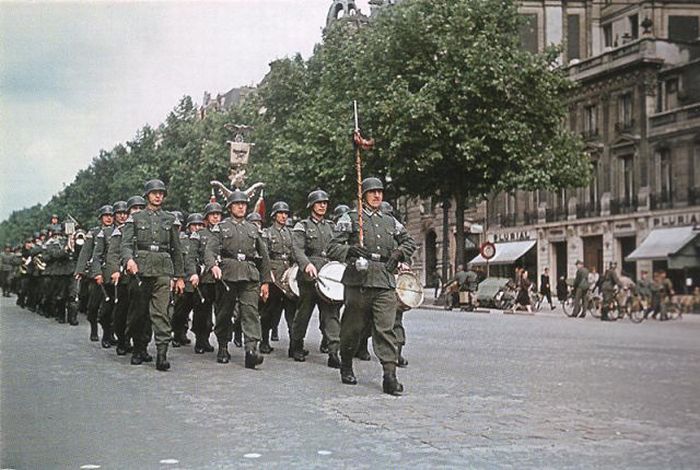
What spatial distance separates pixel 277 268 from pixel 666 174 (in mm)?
9202

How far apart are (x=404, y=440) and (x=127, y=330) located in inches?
230

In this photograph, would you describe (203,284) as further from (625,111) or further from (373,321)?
(625,111)

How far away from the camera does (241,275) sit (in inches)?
424

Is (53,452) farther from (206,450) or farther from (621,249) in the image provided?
(621,249)

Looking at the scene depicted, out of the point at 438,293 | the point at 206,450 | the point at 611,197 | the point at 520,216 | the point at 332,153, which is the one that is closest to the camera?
the point at 611,197

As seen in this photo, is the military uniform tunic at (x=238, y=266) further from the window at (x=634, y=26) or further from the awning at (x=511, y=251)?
the window at (x=634, y=26)

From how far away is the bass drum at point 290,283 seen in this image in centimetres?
1206

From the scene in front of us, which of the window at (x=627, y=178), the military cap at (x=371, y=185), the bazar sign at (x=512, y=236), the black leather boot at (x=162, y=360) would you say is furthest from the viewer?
the black leather boot at (x=162, y=360)

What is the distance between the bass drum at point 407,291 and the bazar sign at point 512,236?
4705mm

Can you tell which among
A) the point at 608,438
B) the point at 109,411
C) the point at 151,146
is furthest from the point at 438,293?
the point at 608,438

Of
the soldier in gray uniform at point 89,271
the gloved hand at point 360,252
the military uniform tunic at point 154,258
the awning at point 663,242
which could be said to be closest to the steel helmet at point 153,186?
the military uniform tunic at point 154,258

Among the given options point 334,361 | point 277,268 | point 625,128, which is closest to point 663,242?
point 625,128

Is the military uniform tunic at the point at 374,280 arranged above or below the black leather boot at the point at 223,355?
above

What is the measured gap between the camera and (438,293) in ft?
71.7
